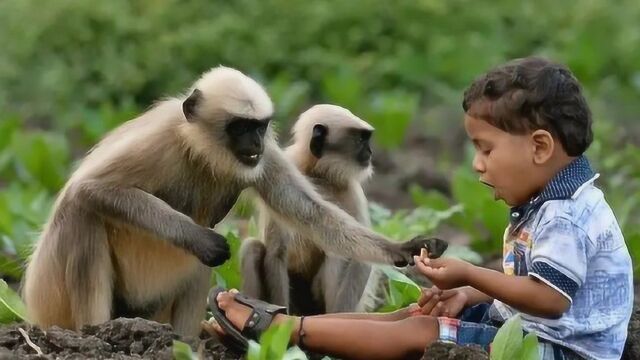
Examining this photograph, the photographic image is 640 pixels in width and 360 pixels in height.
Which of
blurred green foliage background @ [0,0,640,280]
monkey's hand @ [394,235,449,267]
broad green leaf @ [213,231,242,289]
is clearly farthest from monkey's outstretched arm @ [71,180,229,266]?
blurred green foliage background @ [0,0,640,280]

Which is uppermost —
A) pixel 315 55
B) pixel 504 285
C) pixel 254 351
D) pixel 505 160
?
pixel 315 55

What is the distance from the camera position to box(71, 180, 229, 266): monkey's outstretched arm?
20.8ft

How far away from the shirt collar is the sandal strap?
973 millimetres

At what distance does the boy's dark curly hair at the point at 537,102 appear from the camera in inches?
220

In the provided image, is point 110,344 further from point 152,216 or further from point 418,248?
point 418,248

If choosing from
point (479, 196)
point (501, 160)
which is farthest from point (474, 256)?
point (501, 160)

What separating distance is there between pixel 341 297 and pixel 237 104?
1.16 meters

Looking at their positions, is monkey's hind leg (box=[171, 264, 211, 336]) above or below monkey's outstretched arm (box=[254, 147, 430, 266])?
below

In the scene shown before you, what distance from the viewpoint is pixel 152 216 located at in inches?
253

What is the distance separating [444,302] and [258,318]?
68 centimetres

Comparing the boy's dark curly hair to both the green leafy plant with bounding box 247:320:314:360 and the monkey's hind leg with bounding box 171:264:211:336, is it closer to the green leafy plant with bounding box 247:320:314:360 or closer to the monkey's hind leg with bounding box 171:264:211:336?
the green leafy plant with bounding box 247:320:314:360

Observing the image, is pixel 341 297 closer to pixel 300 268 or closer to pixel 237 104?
pixel 300 268

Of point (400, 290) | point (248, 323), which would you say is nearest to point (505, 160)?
point (248, 323)

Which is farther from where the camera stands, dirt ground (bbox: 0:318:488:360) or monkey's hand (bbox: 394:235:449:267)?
monkey's hand (bbox: 394:235:449:267)
